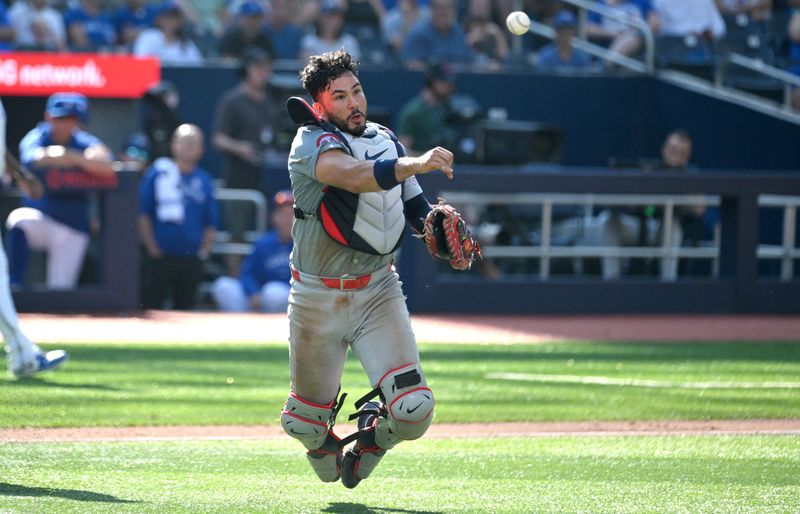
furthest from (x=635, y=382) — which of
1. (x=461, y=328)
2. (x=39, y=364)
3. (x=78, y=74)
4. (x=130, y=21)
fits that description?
(x=130, y=21)

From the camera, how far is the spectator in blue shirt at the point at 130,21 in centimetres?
1609

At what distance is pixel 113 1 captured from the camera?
17922 millimetres

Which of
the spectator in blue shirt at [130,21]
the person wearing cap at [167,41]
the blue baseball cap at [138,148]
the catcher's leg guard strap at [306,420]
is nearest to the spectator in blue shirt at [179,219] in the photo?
the blue baseball cap at [138,148]

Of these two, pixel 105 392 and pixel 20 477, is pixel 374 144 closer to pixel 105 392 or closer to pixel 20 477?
pixel 20 477

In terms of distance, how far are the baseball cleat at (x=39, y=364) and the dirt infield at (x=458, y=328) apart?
2.47 m

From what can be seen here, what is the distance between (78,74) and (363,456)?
981 centimetres

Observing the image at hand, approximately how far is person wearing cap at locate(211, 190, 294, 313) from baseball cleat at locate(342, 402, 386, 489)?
667cm

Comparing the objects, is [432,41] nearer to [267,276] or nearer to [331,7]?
[331,7]

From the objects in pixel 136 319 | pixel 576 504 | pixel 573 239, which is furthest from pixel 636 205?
pixel 576 504

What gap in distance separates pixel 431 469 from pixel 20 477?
200cm

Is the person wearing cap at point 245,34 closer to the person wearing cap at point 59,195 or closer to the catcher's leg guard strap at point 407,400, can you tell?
the person wearing cap at point 59,195

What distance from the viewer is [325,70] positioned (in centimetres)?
567

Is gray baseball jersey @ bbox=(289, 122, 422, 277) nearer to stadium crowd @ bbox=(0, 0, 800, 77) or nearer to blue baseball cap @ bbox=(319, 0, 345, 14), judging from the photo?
blue baseball cap @ bbox=(319, 0, 345, 14)

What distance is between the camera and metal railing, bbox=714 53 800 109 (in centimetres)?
1633
